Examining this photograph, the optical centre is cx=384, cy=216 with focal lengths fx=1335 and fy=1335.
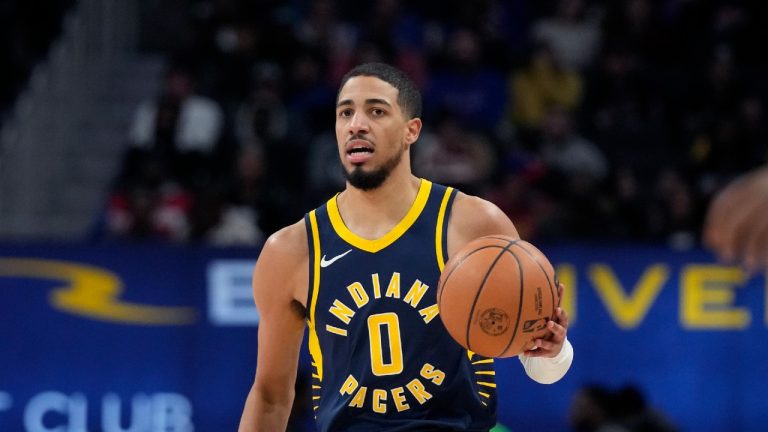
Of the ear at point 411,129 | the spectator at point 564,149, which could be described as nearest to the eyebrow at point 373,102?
the ear at point 411,129

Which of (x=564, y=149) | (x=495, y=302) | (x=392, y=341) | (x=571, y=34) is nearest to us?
(x=495, y=302)

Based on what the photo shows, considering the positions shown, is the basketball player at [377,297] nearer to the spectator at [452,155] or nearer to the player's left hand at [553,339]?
the player's left hand at [553,339]

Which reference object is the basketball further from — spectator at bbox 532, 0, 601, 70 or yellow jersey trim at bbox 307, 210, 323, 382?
spectator at bbox 532, 0, 601, 70

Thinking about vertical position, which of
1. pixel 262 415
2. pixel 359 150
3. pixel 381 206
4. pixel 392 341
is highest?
pixel 359 150

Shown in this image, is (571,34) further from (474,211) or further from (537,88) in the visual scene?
(474,211)

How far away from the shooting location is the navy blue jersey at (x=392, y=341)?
15.0 feet

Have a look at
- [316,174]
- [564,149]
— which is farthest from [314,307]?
[564,149]

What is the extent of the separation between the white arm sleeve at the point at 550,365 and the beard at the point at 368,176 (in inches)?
31.3

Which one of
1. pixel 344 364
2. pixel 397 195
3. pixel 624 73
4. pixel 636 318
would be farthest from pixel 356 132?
Result: pixel 624 73

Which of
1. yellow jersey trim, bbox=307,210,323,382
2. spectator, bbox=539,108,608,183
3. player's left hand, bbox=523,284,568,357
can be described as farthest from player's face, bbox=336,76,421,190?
spectator, bbox=539,108,608,183

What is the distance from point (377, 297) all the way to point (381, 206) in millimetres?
368

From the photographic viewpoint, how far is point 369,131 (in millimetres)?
4715

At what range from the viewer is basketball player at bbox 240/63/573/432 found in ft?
15.0

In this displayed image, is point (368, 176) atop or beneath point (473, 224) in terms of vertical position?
atop
